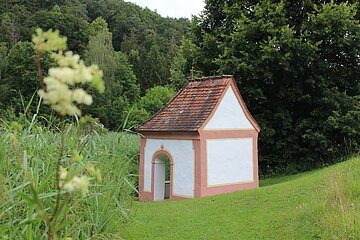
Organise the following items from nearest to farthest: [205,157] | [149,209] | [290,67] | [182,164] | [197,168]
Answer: [149,209] → [197,168] → [205,157] → [182,164] → [290,67]

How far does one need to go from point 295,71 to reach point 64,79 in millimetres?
18111

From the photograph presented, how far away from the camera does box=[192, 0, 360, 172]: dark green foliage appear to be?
1786 centimetres

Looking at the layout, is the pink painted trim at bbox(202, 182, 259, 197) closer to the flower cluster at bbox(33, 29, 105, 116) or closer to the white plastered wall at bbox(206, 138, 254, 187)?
the white plastered wall at bbox(206, 138, 254, 187)

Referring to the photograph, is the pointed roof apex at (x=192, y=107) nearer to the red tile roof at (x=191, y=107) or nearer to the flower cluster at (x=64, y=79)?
the red tile roof at (x=191, y=107)

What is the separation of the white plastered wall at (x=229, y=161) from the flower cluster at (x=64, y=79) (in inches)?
496

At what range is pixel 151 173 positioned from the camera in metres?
15.2

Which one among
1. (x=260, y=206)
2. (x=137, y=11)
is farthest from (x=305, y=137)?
(x=137, y=11)

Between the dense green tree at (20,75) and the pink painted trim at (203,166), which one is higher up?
the dense green tree at (20,75)

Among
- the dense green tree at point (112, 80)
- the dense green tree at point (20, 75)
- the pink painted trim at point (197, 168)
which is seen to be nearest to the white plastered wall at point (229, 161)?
the pink painted trim at point (197, 168)

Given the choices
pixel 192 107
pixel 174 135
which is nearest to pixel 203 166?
pixel 174 135

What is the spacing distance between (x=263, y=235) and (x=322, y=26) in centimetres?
1276

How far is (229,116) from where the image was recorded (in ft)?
48.7

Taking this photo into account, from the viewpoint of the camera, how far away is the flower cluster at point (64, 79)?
1327mm

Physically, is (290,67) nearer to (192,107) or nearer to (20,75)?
(192,107)
